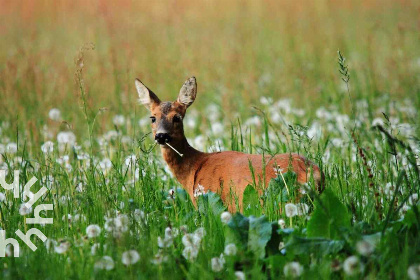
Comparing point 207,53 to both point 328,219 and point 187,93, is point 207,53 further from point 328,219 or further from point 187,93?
point 328,219

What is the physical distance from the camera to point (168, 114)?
4.95 meters

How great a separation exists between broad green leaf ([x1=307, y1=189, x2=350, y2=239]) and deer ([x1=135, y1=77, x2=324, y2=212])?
69 centimetres

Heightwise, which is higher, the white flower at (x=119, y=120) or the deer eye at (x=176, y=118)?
the white flower at (x=119, y=120)

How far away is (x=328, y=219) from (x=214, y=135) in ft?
11.7

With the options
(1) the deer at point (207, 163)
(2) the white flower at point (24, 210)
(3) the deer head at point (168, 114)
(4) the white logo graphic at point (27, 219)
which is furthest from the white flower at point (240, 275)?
(3) the deer head at point (168, 114)

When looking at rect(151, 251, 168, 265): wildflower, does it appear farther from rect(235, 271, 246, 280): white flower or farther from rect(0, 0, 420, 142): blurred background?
rect(0, 0, 420, 142): blurred background

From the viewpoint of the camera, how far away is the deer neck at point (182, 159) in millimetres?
5055

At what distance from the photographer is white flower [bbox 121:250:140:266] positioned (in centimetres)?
296

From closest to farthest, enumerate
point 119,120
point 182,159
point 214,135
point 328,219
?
1. point 328,219
2. point 182,159
3. point 214,135
4. point 119,120

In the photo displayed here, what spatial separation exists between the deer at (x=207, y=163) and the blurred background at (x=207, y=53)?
3.30ft

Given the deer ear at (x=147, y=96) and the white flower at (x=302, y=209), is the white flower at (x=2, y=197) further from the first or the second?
the white flower at (x=302, y=209)

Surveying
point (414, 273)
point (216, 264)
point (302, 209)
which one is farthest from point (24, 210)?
point (414, 273)

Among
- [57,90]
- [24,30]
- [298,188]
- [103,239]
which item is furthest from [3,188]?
[24,30]

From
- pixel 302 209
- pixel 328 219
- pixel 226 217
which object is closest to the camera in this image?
pixel 328 219
